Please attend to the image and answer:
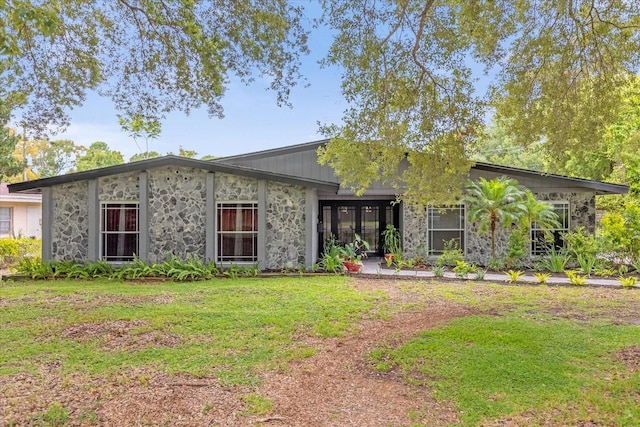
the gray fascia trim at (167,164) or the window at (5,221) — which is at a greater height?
the gray fascia trim at (167,164)

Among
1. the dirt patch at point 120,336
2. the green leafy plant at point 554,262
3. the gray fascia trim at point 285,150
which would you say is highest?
the gray fascia trim at point 285,150

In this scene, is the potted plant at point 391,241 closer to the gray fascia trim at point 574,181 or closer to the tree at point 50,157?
the gray fascia trim at point 574,181

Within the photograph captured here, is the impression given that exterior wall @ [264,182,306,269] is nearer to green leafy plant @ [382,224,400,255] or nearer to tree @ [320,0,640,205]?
tree @ [320,0,640,205]

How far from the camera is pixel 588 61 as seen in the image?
7.12m

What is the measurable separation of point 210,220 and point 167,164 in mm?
1760

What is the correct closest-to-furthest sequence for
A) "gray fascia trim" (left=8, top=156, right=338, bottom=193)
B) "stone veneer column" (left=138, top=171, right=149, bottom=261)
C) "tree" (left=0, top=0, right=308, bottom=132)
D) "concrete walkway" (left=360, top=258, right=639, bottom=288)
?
"tree" (left=0, top=0, right=308, bottom=132) → "concrete walkway" (left=360, top=258, right=639, bottom=288) → "gray fascia trim" (left=8, top=156, right=338, bottom=193) → "stone veneer column" (left=138, top=171, right=149, bottom=261)

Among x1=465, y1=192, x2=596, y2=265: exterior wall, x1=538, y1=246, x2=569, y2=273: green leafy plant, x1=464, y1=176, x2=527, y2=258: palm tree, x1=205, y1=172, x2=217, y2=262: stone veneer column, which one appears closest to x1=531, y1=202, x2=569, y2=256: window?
x1=465, y1=192, x2=596, y2=265: exterior wall

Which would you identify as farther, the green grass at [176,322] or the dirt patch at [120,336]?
the dirt patch at [120,336]

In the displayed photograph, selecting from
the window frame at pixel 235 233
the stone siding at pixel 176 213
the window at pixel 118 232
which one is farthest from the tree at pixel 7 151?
the window frame at pixel 235 233

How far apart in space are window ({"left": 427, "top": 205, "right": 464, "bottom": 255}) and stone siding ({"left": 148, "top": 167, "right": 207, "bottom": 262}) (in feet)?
22.0

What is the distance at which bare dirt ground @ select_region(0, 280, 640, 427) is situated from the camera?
3318 millimetres

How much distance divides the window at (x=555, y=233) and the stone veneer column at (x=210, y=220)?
917 cm

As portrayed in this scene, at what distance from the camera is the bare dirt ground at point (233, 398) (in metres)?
3.32

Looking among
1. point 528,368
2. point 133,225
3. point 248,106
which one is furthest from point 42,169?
point 528,368
